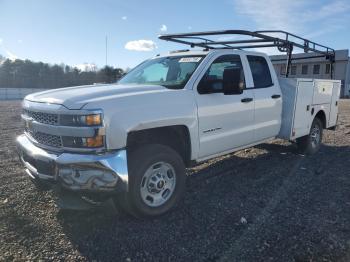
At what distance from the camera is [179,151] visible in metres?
4.55

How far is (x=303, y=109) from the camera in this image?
6.74 m

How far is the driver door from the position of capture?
15.0 feet

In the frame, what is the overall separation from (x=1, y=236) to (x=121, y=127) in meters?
1.67

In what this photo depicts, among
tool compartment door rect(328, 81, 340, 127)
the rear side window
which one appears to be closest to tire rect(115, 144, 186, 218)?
the rear side window

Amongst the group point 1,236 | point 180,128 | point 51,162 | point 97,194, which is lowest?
point 1,236

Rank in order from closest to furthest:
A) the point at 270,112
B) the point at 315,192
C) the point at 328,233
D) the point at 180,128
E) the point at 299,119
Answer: the point at 328,233 < the point at 180,128 < the point at 315,192 < the point at 270,112 < the point at 299,119

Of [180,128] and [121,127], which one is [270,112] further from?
[121,127]

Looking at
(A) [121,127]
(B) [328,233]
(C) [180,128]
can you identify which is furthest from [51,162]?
(B) [328,233]

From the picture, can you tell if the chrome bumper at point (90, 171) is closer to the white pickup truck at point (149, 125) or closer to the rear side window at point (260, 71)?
the white pickup truck at point (149, 125)

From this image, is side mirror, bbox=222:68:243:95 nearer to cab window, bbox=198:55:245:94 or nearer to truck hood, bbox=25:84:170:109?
cab window, bbox=198:55:245:94

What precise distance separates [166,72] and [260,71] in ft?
5.77

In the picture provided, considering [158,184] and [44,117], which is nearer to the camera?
[44,117]

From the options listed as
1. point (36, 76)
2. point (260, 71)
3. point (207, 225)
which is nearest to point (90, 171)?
point (207, 225)

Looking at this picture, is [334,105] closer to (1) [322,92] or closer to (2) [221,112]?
(1) [322,92]
